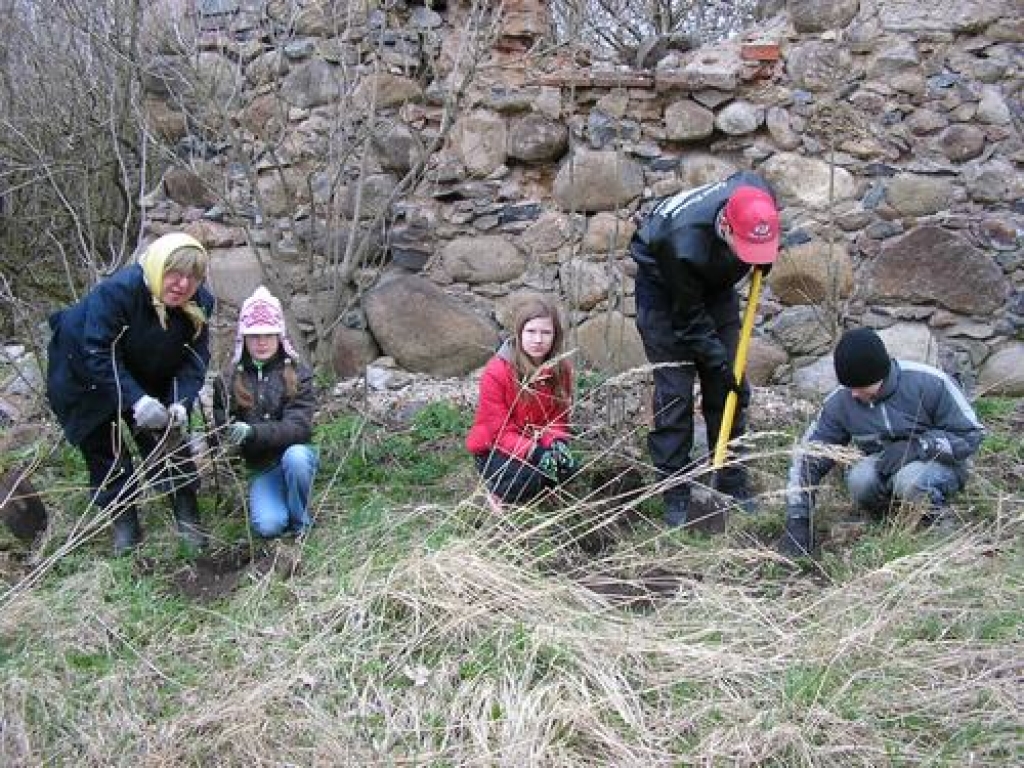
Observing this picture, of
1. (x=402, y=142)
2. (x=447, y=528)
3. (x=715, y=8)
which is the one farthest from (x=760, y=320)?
(x=715, y=8)

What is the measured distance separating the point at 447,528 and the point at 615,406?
1.47 meters

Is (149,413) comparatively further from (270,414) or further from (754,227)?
(754,227)

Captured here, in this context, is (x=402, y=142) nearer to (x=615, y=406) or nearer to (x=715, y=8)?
(x=615, y=406)

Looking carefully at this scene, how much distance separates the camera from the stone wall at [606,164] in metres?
5.26

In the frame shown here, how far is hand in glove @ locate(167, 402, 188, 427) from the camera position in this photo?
12.3 feet

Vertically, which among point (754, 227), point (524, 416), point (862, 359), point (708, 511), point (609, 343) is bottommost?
point (708, 511)

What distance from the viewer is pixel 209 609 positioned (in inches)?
137

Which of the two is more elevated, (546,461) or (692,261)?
(692,261)

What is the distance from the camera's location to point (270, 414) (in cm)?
407

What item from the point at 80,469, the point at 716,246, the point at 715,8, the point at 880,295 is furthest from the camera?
the point at 715,8

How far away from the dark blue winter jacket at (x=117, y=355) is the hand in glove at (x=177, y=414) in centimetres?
12

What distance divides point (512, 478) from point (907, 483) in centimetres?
139

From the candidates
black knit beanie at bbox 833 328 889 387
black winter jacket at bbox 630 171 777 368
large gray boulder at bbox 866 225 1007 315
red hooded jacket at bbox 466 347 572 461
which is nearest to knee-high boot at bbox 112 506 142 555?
red hooded jacket at bbox 466 347 572 461

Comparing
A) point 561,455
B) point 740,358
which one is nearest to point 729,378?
point 740,358
